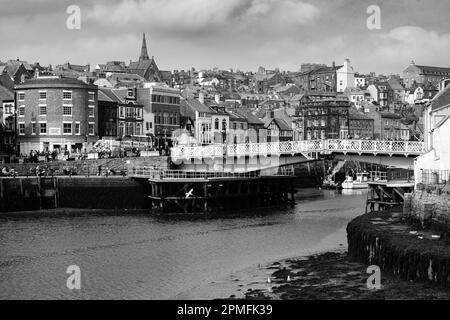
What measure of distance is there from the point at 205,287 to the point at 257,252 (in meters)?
10.5

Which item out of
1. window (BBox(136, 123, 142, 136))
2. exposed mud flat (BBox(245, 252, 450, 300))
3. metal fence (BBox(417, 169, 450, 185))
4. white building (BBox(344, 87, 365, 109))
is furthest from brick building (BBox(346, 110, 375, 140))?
exposed mud flat (BBox(245, 252, 450, 300))

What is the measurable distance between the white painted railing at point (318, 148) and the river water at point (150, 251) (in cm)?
547

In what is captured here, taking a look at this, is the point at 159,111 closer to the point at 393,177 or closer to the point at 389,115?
the point at 393,177

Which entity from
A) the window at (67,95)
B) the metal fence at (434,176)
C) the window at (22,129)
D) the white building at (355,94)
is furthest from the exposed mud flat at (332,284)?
the white building at (355,94)

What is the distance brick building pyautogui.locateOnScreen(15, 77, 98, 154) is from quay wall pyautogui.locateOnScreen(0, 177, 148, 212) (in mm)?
19122

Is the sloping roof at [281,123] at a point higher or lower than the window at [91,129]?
higher

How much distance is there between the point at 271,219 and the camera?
6334 cm

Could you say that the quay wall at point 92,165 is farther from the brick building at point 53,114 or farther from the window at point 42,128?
the window at point 42,128

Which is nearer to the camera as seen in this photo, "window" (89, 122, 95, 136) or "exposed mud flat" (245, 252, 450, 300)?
"exposed mud flat" (245, 252, 450, 300)

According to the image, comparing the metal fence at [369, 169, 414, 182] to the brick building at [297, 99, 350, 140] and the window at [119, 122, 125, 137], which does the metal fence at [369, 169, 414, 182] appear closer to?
the window at [119, 122, 125, 137]

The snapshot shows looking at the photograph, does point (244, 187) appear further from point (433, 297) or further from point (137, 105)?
point (433, 297)

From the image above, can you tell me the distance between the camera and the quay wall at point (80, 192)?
231ft

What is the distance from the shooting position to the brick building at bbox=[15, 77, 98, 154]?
→ 301 ft
